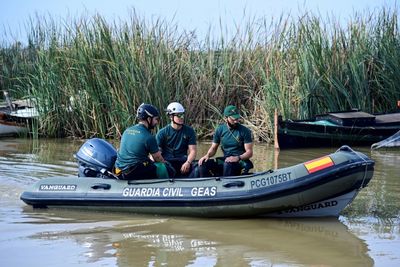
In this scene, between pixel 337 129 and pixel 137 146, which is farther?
pixel 337 129

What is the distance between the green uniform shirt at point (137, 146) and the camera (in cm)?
892

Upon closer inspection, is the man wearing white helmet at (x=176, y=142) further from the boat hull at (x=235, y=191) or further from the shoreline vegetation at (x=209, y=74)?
the shoreline vegetation at (x=209, y=74)

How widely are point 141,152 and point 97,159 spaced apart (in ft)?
2.99

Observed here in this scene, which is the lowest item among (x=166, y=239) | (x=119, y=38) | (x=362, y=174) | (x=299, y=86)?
(x=166, y=239)

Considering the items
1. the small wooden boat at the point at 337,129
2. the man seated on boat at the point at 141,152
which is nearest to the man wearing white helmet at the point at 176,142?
the man seated on boat at the point at 141,152

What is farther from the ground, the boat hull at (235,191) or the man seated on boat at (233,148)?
the man seated on boat at (233,148)

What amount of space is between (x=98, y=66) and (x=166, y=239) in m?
9.15

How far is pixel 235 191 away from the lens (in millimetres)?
8617

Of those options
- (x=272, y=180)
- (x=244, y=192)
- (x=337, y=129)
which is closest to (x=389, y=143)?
(x=337, y=129)

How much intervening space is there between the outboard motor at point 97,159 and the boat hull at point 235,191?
32 centimetres

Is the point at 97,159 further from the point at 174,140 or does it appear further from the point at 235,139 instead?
the point at 235,139

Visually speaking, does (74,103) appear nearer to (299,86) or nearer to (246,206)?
(299,86)

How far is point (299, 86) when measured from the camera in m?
16.0

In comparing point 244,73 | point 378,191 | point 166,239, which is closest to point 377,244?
point 166,239
